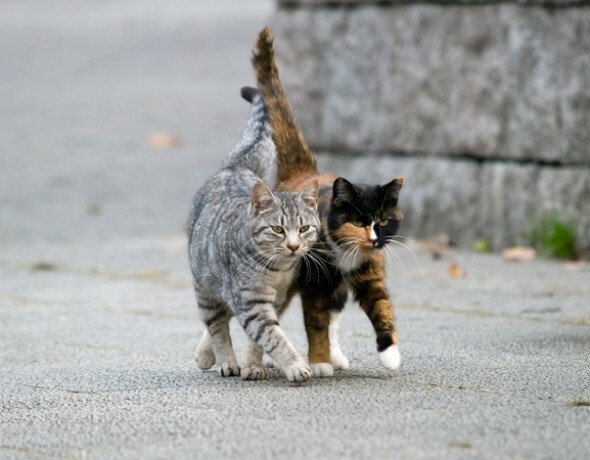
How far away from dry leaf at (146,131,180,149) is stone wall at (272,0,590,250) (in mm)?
3454

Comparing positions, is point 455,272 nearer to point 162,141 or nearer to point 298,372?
point 298,372

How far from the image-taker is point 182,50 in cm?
1583

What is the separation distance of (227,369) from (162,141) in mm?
7213

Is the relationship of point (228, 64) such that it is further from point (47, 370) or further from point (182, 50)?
point (47, 370)

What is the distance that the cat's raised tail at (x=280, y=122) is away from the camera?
5531mm

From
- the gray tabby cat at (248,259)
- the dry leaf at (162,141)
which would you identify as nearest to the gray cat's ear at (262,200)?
the gray tabby cat at (248,259)

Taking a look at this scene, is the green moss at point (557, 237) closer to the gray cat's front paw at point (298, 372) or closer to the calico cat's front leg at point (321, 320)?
the calico cat's front leg at point (321, 320)

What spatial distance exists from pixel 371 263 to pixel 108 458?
1522mm

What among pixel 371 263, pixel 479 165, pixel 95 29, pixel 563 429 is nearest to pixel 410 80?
pixel 479 165

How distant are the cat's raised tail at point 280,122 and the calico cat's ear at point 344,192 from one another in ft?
2.45

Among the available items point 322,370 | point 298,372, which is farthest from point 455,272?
point 298,372

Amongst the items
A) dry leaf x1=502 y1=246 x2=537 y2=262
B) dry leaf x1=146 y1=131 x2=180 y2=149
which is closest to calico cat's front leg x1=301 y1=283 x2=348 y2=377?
dry leaf x1=502 y1=246 x2=537 y2=262

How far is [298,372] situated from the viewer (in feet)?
15.3

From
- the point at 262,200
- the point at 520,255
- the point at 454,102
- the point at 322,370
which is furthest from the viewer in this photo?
the point at 454,102
